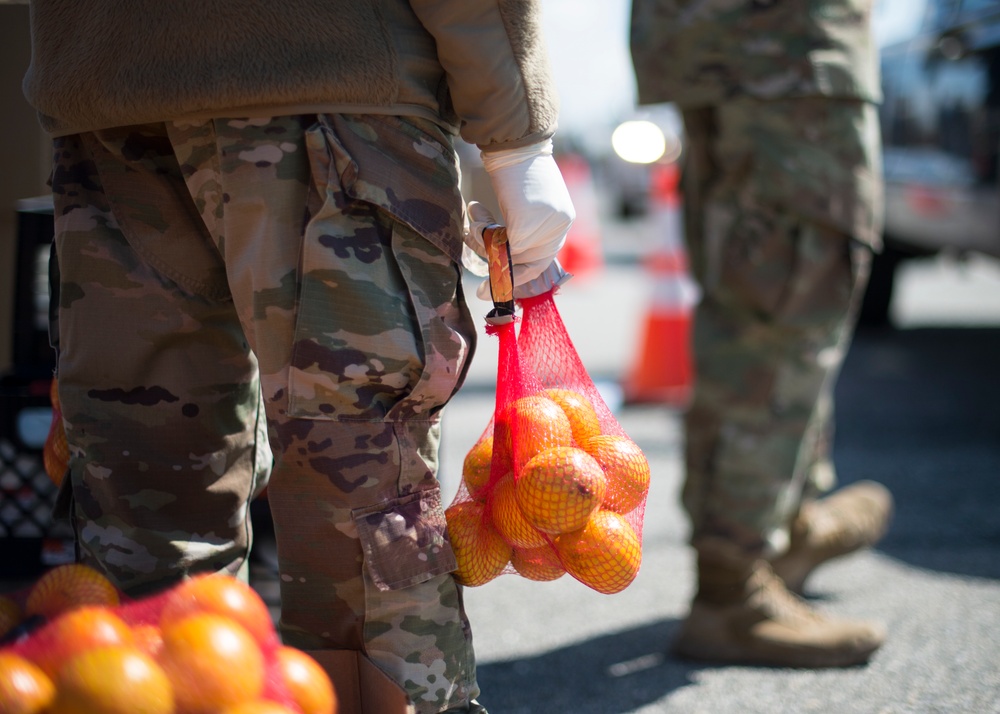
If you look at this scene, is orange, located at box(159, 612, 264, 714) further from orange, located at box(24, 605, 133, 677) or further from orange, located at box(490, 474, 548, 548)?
orange, located at box(490, 474, 548, 548)

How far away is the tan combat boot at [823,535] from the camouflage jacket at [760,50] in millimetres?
1112

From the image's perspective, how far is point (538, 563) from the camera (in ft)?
5.48

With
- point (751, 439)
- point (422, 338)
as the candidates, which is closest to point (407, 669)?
point (422, 338)

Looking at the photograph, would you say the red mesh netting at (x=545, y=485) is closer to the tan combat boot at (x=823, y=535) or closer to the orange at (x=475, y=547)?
the orange at (x=475, y=547)

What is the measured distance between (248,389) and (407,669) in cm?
57

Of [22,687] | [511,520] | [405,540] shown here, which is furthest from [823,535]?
[22,687]

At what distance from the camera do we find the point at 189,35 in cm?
148

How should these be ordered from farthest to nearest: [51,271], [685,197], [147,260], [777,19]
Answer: [685,197] → [777,19] → [51,271] → [147,260]

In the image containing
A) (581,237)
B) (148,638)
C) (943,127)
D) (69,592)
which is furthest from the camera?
(581,237)

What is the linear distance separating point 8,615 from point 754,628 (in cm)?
167

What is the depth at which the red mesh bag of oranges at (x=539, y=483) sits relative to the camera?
1.55m

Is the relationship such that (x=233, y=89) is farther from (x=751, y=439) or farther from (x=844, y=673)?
(x=844, y=673)

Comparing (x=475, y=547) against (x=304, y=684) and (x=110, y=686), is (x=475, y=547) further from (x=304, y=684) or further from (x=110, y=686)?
(x=110, y=686)

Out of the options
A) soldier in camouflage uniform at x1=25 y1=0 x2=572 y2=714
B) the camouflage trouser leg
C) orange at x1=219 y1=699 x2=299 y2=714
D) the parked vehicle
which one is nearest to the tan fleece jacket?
soldier in camouflage uniform at x1=25 y1=0 x2=572 y2=714
